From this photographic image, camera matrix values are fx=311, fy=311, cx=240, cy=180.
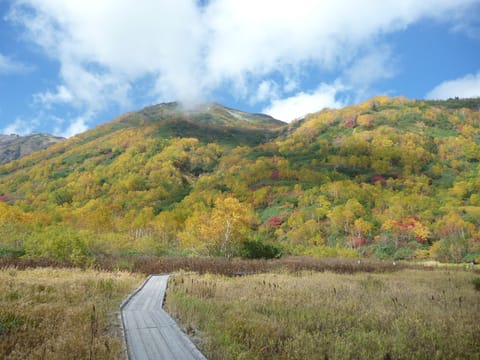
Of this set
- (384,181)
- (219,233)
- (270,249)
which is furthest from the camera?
(384,181)

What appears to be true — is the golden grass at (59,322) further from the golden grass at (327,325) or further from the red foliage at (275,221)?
the red foliage at (275,221)

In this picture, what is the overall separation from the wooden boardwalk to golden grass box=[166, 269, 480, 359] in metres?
0.46

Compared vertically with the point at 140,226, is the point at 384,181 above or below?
above

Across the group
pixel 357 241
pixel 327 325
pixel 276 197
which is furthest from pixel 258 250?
pixel 276 197

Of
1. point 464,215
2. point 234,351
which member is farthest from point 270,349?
point 464,215

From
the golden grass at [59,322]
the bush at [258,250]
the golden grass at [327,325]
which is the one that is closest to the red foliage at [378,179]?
the bush at [258,250]

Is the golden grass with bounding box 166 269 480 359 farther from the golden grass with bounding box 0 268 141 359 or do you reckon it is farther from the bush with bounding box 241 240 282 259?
the bush with bounding box 241 240 282 259

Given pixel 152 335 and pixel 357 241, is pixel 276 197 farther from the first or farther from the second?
pixel 152 335

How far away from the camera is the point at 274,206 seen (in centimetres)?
10769

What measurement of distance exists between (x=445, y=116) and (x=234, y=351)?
210 metres

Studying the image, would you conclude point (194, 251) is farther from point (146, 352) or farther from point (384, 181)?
point (384, 181)

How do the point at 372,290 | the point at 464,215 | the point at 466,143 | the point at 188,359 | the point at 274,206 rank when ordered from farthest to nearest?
the point at 466,143, the point at 274,206, the point at 464,215, the point at 372,290, the point at 188,359

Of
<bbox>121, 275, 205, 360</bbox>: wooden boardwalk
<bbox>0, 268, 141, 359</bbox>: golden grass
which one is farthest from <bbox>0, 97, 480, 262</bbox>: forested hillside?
<bbox>121, 275, 205, 360</bbox>: wooden boardwalk

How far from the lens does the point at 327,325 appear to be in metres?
9.05
